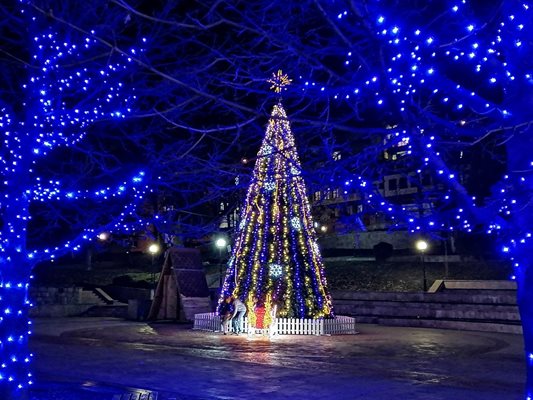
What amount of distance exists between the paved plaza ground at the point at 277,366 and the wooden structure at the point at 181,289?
5.07m

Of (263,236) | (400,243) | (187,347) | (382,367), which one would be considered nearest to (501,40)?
(382,367)

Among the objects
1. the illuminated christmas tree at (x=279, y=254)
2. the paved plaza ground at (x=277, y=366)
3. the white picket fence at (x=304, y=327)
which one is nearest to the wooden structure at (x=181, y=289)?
the paved plaza ground at (x=277, y=366)

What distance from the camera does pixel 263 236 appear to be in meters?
19.5

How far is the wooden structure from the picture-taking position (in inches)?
989

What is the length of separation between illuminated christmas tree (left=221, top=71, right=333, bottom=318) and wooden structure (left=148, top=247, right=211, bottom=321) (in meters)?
5.69

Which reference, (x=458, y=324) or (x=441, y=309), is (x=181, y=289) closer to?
(x=441, y=309)

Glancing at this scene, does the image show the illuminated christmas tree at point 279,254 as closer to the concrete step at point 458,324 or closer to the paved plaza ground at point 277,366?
the paved plaza ground at point 277,366

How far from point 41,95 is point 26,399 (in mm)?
4207

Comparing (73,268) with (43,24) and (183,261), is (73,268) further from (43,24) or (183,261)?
(43,24)

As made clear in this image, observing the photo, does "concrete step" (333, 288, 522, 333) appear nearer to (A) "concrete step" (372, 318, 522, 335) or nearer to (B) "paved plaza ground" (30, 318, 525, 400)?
(A) "concrete step" (372, 318, 522, 335)

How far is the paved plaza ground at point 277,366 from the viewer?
30.9 ft

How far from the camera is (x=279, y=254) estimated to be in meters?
19.2

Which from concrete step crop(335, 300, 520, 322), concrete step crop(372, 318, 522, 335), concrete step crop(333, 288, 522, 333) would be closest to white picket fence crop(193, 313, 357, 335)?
concrete step crop(372, 318, 522, 335)

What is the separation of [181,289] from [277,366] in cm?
1346
